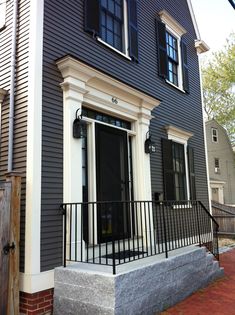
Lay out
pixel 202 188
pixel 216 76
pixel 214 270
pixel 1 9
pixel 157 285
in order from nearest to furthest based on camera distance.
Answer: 1. pixel 157 285
2. pixel 1 9
3. pixel 214 270
4. pixel 202 188
5. pixel 216 76

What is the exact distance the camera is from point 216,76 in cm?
2383

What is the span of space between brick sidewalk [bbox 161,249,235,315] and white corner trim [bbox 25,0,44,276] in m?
1.94

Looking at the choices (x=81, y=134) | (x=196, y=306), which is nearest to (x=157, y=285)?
(x=196, y=306)

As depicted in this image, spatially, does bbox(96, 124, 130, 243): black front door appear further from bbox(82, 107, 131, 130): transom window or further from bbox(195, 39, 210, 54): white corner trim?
bbox(195, 39, 210, 54): white corner trim

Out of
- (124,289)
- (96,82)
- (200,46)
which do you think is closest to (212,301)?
(124,289)

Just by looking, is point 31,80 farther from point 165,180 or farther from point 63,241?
point 165,180

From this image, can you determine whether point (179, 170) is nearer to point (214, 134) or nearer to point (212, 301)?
point (212, 301)

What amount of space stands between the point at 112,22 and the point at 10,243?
462 cm

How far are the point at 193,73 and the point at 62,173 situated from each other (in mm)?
6533

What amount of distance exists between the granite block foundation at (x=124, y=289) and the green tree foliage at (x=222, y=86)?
21.0 metres

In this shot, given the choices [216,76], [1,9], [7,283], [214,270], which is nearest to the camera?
[7,283]

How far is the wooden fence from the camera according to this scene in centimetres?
388

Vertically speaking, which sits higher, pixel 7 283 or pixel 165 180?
pixel 165 180

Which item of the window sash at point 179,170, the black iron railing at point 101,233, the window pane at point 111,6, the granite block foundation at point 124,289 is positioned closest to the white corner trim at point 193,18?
the window sash at point 179,170
